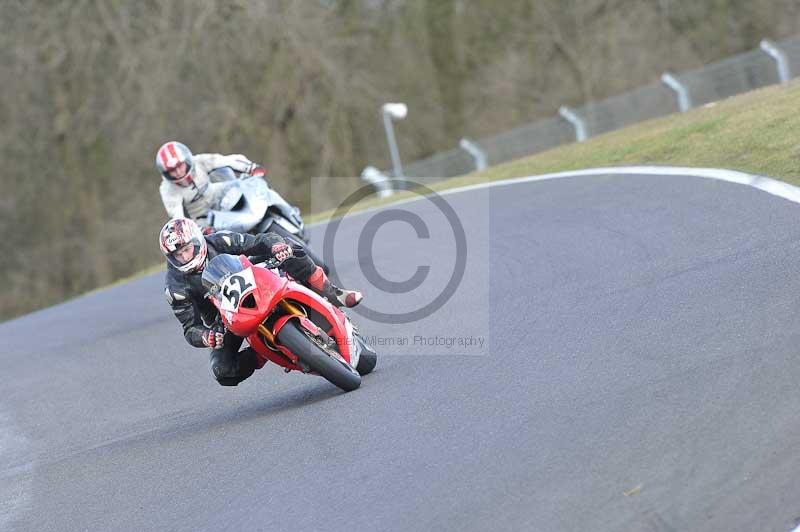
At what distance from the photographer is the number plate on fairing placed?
25.2ft

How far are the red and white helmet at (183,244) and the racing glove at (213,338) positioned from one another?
0.39 m

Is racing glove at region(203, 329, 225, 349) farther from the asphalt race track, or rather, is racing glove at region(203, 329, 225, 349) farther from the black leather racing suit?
the asphalt race track

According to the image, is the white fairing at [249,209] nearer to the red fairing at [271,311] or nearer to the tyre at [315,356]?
the red fairing at [271,311]

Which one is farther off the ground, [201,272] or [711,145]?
[201,272]

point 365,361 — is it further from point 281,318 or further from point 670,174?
point 670,174

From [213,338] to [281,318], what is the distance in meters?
0.51

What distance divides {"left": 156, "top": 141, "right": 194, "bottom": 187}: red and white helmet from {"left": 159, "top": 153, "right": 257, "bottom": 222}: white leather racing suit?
0.27m

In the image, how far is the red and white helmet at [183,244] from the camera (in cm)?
795

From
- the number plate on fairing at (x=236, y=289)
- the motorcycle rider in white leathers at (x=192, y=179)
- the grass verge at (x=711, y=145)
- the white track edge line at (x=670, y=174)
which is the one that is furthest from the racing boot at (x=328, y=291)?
the grass verge at (x=711, y=145)

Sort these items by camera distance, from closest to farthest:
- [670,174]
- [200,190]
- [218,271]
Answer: [218,271] < [200,190] < [670,174]

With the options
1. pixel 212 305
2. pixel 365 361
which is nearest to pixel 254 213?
pixel 212 305

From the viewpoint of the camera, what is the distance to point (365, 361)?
8.62 m

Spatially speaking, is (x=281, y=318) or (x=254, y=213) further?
(x=254, y=213)

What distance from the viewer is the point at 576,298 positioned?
9312mm
